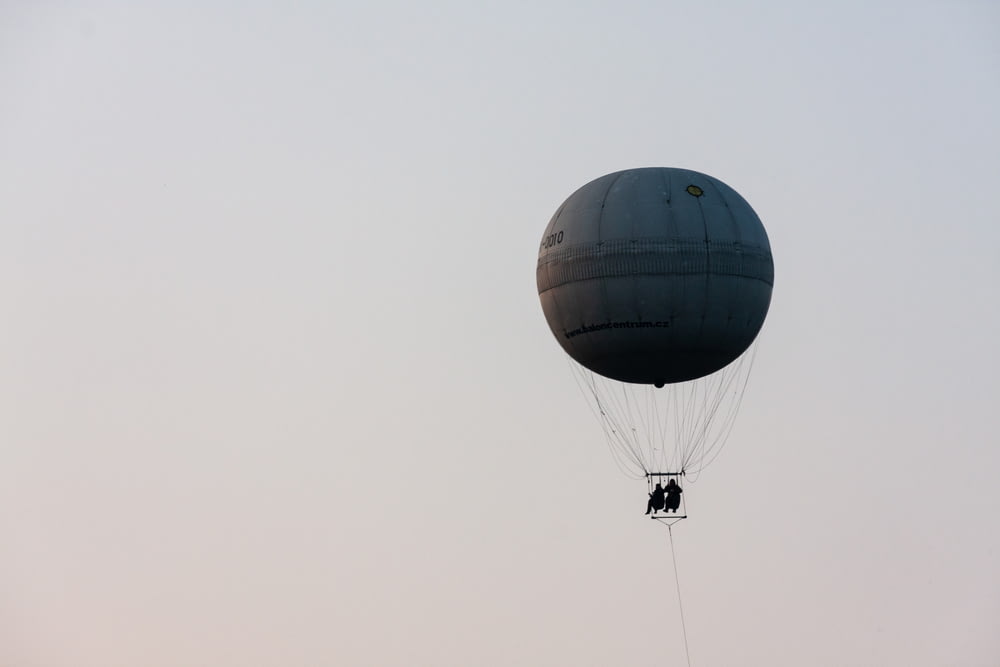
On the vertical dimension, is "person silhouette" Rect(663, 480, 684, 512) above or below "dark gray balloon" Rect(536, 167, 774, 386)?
below

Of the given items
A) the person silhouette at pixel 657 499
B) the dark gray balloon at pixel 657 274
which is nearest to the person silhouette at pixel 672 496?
the person silhouette at pixel 657 499

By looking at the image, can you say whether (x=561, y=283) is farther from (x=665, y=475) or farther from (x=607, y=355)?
(x=665, y=475)

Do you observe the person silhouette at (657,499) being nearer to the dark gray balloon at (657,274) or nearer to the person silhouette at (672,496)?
the person silhouette at (672,496)

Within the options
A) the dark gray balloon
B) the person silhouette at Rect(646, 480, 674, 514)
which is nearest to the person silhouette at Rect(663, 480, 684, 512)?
the person silhouette at Rect(646, 480, 674, 514)

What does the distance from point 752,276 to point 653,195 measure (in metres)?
3.98

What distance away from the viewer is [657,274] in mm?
68562

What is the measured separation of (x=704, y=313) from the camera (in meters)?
69.1

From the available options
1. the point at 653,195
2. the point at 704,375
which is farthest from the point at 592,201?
the point at 704,375

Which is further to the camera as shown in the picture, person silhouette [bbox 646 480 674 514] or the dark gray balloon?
person silhouette [bbox 646 480 674 514]

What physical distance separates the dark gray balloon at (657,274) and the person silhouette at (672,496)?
11.0 ft

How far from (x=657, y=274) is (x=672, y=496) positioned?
7.56 meters

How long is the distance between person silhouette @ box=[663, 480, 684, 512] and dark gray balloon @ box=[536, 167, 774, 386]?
11.0 feet

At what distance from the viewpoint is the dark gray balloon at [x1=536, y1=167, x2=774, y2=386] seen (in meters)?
68.7

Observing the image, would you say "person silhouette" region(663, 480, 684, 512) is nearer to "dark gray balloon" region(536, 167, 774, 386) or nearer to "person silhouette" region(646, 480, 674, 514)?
"person silhouette" region(646, 480, 674, 514)
